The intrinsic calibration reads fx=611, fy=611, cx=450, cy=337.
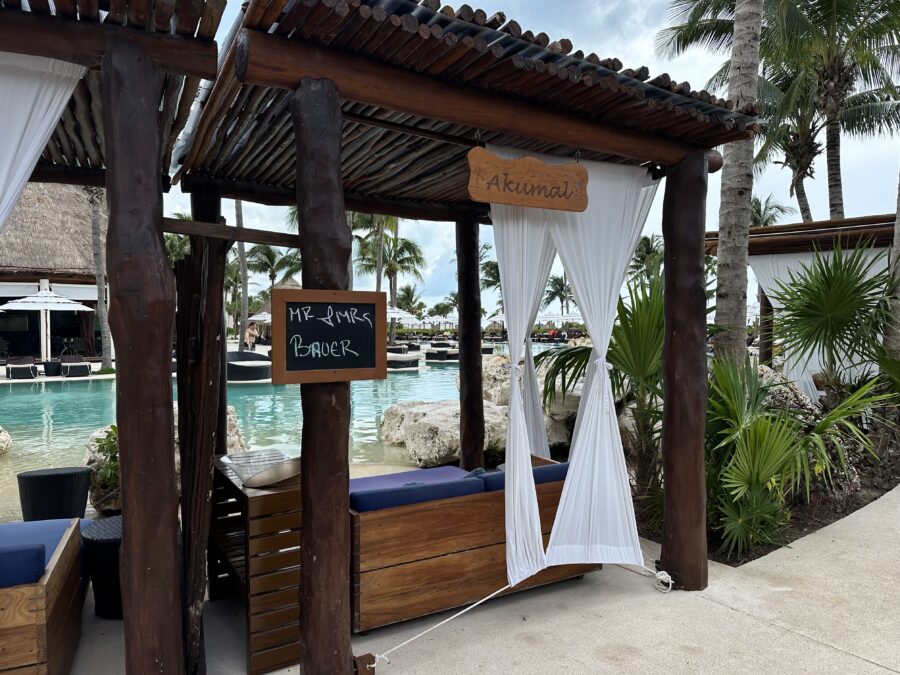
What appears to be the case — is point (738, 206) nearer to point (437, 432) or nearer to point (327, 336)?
point (327, 336)

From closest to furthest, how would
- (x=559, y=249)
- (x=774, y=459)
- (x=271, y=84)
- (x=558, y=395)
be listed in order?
(x=271, y=84) → (x=559, y=249) → (x=774, y=459) → (x=558, y=395)

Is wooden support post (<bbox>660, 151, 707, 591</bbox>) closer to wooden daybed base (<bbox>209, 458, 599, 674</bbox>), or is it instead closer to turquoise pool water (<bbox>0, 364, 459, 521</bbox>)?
wooden daybed base (<bbox>209, 458, 599, 674</bbox>)

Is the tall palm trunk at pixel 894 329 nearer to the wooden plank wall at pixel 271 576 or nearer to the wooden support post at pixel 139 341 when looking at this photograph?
the wooden plank wall at pixel 271 576

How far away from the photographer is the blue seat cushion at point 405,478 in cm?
388

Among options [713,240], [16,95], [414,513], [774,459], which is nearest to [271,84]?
[16,95]

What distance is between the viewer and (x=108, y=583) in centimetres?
323

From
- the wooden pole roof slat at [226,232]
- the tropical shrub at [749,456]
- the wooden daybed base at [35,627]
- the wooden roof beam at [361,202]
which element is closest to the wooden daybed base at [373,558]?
the wooden daybed base at [35,627]

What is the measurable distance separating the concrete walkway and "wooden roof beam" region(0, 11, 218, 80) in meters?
2.57

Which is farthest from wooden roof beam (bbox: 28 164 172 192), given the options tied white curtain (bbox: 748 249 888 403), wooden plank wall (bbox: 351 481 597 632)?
tied white curtain (bbox: 748 249 888 403)

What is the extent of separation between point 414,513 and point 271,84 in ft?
6.84

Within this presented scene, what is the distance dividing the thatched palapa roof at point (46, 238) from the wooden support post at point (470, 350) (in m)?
17.1

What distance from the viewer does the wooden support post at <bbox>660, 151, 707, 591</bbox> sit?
368cm

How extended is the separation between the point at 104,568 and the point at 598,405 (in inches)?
110

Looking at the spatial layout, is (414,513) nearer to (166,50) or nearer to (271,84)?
(271,84)
